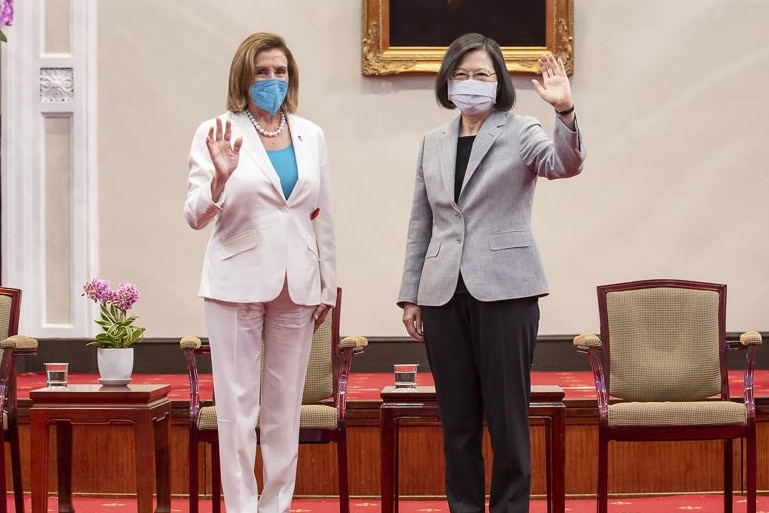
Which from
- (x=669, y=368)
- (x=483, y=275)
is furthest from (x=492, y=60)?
(x=669, y=368)

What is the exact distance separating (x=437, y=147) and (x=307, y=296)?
52 centimetres

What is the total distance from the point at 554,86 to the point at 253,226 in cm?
86

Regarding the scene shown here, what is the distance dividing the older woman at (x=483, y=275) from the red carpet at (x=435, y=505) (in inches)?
43.9

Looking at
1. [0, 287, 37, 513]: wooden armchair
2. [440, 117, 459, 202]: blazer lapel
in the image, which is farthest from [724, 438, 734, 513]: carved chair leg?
[0, 287, 37, 513]: wooden armchair

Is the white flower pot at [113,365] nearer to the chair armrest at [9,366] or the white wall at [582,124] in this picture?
the chair armrest at [9,366]

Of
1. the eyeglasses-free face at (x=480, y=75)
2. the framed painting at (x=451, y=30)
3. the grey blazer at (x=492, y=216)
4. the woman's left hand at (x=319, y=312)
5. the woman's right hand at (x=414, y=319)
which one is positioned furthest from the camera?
the framed painting at (x=451, y=30)

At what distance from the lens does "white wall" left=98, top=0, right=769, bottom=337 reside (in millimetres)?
5195

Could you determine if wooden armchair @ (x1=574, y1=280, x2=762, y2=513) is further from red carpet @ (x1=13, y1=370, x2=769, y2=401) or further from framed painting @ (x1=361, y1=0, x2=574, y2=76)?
framed painting @ (x1=361, y1=0, x2=574, y2=76)

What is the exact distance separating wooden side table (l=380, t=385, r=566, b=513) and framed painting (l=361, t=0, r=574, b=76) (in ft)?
7.98

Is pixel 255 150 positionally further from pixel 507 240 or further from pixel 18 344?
pixel 18 344

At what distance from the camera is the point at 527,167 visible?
2521 millimetres

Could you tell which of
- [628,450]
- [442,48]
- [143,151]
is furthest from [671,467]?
[143,151]

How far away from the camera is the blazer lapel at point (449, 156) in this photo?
2580 millimetres

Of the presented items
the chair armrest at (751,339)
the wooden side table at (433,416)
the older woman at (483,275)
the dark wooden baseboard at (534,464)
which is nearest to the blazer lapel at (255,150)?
the older woman at (483,275)
